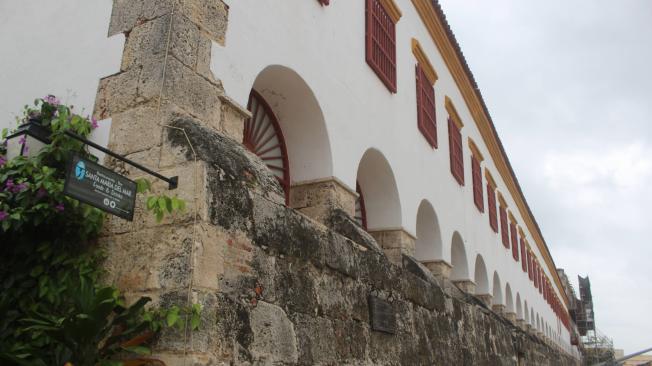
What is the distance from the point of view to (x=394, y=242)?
725 centimetres

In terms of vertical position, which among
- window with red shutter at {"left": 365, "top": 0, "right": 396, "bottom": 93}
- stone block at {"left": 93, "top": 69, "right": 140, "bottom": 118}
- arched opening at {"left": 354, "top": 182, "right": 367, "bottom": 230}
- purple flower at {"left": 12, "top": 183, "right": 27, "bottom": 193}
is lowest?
purple flower at {"left": 12, "top": 183, "right": 27, "bottom": 193}

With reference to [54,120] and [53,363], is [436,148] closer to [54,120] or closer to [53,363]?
[54,120]

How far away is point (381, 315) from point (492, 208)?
10418 millimetres

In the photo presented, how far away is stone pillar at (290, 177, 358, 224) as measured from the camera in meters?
5.47

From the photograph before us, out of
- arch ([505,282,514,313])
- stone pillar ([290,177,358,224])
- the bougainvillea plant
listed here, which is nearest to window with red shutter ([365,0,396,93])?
stone pillar ([290,177,358,224])

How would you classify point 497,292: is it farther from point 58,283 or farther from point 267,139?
point 58,283

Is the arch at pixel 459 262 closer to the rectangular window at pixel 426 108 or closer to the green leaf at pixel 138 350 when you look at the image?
the rectangular window at pixel 426 108

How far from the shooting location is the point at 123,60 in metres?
3.68

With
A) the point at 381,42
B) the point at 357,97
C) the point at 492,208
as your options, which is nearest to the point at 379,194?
the point at 357,97

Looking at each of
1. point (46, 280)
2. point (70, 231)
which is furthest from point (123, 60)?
point (46, 280)

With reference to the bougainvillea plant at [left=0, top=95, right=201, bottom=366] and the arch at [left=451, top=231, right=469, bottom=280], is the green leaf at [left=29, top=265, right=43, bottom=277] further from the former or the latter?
the arch at [left=451, top=231, right=469, bottom=280]

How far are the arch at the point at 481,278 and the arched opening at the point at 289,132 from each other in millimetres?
7885

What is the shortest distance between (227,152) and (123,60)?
2.98ft

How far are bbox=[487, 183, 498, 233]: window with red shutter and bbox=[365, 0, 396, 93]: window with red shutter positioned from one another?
7350 millimetres
